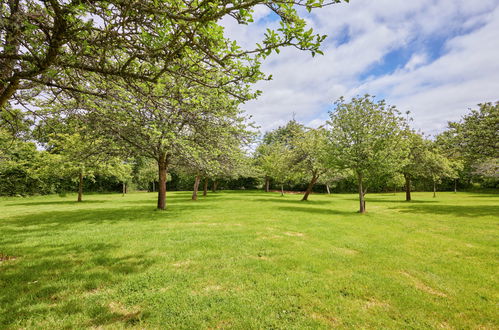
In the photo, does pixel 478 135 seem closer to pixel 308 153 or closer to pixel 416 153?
pixel 416 153

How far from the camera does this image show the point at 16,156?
94.0ft

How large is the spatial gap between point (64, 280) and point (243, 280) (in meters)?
3.60

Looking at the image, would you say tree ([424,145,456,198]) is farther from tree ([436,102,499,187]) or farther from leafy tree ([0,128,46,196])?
leafy tree ([0,128,46,196])

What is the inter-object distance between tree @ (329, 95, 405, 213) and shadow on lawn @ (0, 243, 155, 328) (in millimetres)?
13334

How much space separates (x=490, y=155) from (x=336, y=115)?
36.9ft

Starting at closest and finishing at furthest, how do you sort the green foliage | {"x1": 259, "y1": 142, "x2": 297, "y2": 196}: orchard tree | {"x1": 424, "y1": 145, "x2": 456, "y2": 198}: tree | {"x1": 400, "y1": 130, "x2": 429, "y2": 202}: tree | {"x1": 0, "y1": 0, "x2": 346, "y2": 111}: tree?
{"x1": 0, "y1": 0, "x2": 346, "y2": 111}: tree, the green foliage, {"x1": 424, "y1": 145, "x2": 456, "y2": 198}: tree, {"x1": 400, "y1": 130, "x2": 429, "y2": 202}: tree, {"x1": 259, "y1": 142, "x2": 297, "y2": 196}: orchard tree

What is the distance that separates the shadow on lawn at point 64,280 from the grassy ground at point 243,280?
2 cm

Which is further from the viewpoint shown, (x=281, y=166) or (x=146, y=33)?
(x=281, y=166)

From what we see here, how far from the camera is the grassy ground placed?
3.48m

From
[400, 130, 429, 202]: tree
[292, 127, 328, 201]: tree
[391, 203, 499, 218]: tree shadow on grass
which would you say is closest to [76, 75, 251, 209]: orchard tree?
[292, 127, 328, 201]: tree

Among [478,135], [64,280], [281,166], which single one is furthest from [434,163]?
[64,280]

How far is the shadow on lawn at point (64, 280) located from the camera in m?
3.49

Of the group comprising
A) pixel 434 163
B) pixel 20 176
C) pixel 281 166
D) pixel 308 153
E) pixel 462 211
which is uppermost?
pixel 308 153

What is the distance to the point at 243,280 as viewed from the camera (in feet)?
15.3
